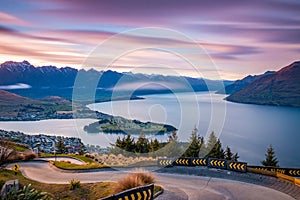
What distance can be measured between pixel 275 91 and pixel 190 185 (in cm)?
14717

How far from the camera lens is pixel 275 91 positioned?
6038 inches

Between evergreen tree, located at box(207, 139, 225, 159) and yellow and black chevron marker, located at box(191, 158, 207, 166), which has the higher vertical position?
yellow and black chevron marker, located at box(191, 158, 207, 166)

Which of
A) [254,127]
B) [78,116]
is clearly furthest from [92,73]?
[254,127]

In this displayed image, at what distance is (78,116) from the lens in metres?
33.1

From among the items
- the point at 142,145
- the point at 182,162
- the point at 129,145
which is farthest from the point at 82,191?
the point at 142,145

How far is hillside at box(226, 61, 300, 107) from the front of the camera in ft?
457

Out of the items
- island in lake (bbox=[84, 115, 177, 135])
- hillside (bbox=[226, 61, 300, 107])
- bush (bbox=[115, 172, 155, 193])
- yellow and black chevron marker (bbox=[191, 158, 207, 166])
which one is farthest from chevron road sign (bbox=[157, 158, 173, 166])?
hillside (bbox=[226, 61, 300, 107])

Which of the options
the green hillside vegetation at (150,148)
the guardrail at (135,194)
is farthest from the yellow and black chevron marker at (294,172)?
the green hillside vegetation at (150,148)

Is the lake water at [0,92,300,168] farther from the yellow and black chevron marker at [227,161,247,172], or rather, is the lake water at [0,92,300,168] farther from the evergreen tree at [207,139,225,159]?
the yellow and black chevron marker at [227,161,247,172]

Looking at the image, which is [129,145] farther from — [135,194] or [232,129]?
[232,129]

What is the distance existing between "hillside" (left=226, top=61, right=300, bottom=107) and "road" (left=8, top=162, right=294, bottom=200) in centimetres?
12329

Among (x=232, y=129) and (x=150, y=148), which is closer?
(x=150, y=148)

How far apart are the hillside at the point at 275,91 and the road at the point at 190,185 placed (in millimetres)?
123291

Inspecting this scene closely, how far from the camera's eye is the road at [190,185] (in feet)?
45.6
